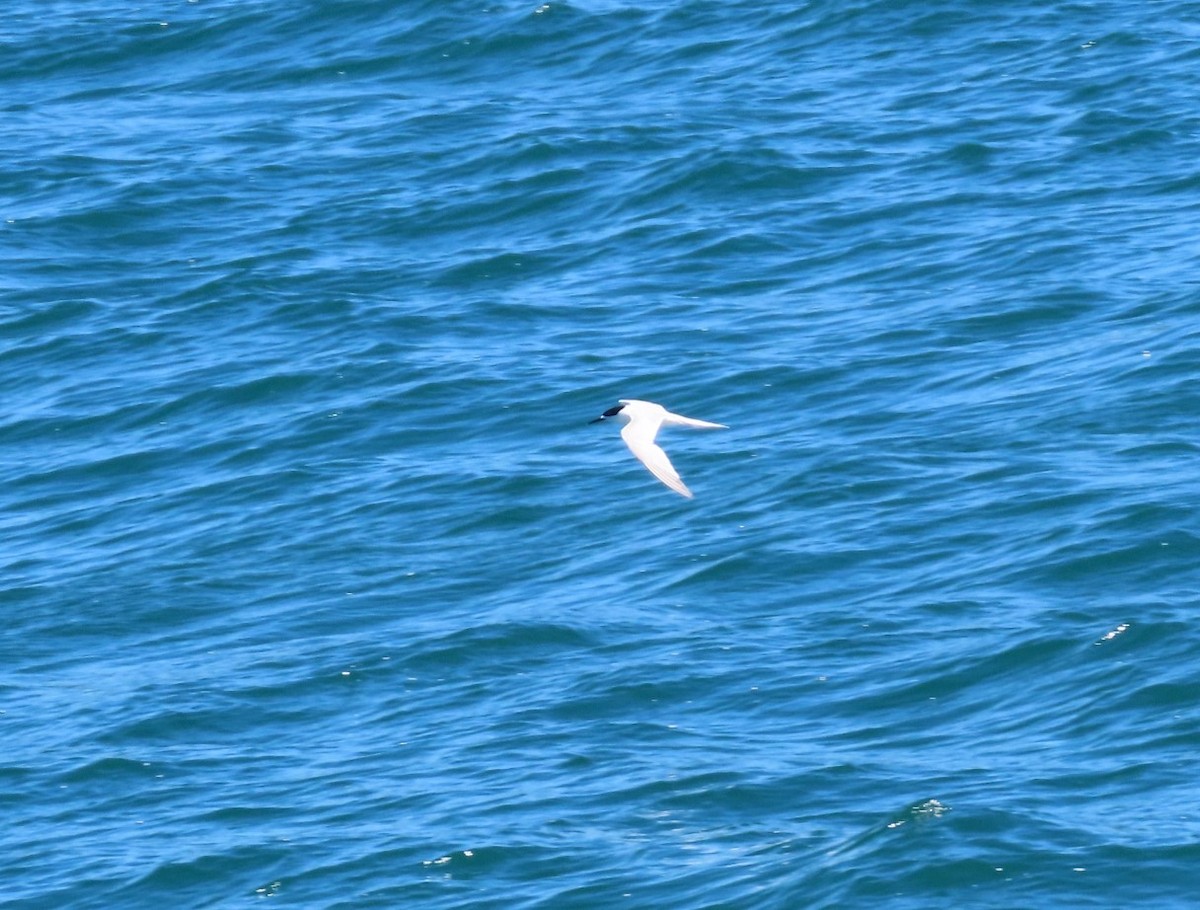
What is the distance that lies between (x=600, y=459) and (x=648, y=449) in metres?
4.59

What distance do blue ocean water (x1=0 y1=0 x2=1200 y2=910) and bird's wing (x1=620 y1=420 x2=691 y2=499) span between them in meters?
1.84

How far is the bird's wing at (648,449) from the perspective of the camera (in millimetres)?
16016

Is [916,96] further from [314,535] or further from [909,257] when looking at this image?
[314,535]

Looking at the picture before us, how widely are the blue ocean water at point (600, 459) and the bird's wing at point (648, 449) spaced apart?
1835 millimetres

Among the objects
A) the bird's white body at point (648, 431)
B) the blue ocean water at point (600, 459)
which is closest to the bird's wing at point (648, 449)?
the bird's white body at point (648, 431)

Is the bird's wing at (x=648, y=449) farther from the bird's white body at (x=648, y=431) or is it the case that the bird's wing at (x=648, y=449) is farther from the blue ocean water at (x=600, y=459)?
the blue ocean water at (x=600, y=459)

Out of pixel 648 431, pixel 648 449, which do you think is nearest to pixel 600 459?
pixel 648 431

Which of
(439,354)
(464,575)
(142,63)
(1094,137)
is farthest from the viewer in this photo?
(142,63)

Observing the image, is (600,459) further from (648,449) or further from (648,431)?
(648,449)

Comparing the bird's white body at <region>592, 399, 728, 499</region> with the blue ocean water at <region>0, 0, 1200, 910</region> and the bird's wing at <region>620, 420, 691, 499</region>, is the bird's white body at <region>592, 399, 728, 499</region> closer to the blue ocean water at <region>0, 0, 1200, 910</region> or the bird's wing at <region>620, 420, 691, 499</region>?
the bird's wing at <region>620, 420, 691, 499</region>

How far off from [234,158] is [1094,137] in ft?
32.0

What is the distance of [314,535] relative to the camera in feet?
67.0

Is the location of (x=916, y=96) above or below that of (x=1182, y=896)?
above


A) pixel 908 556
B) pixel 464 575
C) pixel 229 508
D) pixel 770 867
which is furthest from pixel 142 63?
pixel 770 867
